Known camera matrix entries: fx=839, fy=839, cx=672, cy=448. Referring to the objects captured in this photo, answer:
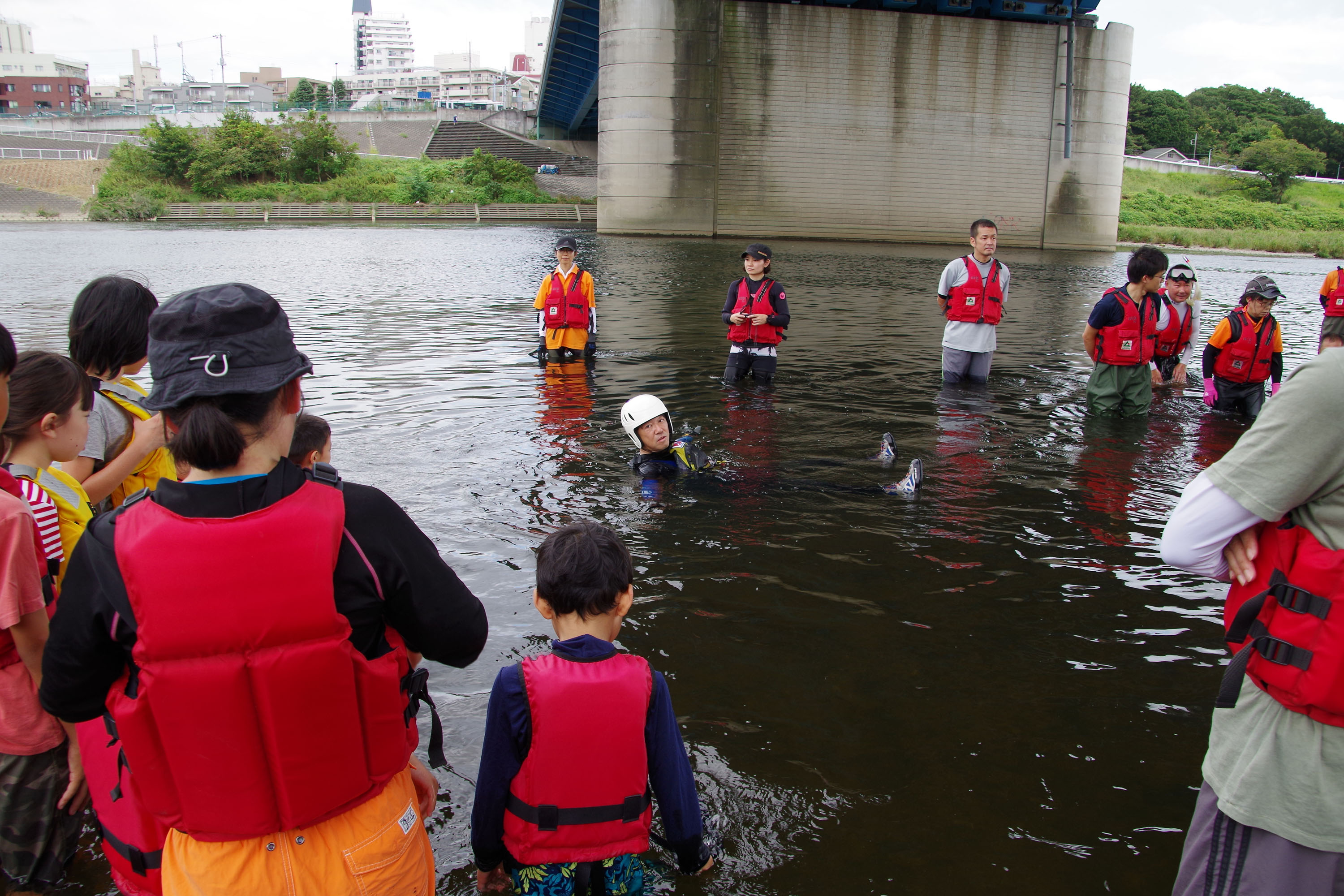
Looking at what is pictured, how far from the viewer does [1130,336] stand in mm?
8883

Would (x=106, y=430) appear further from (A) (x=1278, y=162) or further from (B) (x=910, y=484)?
(A) (x=1278, y=162)

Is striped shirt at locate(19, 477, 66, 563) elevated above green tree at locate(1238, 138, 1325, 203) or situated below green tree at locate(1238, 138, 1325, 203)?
below

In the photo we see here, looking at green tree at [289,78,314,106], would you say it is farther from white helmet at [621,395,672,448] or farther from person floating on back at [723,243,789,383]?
white helmet at [621,395,672,448]

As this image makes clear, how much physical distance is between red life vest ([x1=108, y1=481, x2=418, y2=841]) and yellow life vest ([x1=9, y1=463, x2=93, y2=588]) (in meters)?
1.24

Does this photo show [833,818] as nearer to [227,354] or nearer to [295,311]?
[227,354]

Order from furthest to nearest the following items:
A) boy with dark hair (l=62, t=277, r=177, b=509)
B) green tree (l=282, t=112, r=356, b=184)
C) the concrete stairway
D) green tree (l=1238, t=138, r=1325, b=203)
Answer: the concrete stairway
green tree (l=1238, t=138, r=1325, b=203)
green tree (l=282, t=112, r=356, b=184)
boy with dark hair (l=62, t=277, r=177, b=509)

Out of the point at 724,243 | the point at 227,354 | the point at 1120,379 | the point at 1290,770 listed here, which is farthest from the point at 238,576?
the point at 724,243

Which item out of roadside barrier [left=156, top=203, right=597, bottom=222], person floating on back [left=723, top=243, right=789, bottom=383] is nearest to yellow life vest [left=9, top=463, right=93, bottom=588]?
person floating on back [left=723, top=243, right=789, bottom=383]

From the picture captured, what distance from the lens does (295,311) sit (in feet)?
58.0

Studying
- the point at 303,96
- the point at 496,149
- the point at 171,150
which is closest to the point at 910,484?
the point at 171,150

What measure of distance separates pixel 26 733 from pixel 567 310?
9.82 m

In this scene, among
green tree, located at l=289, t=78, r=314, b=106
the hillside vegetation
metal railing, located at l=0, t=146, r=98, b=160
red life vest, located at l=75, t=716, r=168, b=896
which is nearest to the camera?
red life vest, located at l=75, t=716, r=168, b=896

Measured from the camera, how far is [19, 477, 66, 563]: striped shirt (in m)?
2.68

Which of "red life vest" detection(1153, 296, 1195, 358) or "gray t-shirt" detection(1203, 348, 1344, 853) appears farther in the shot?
"red life vest" detection(1153, 296, 1195, 358)
